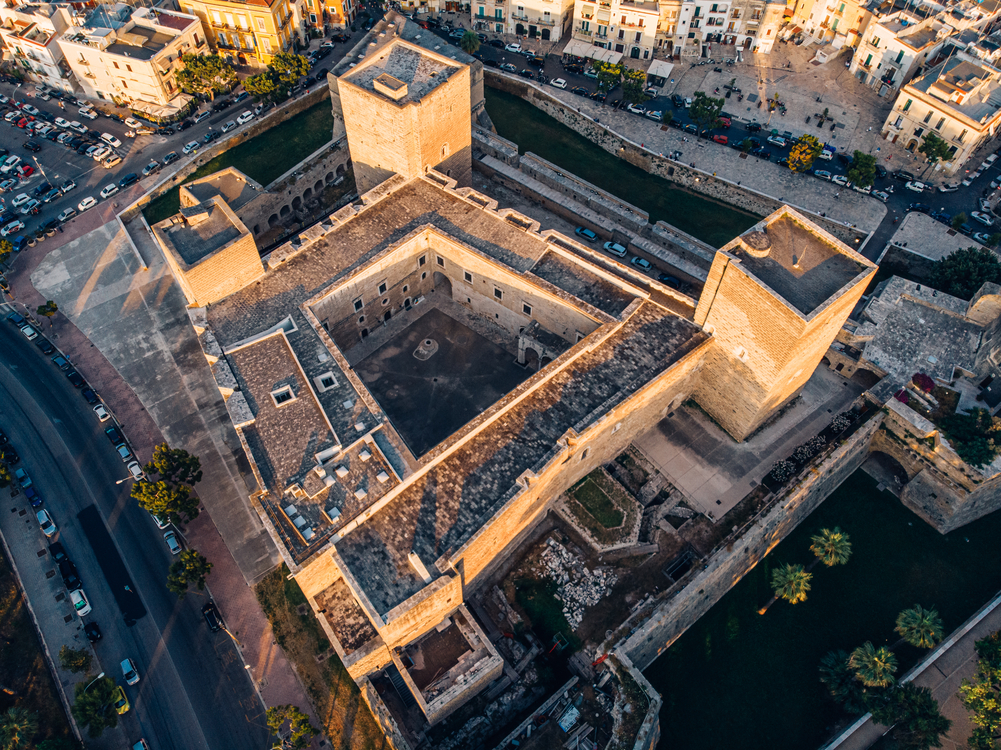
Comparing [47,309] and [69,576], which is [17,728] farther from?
[47,309]

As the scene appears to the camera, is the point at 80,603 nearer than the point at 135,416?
Yes

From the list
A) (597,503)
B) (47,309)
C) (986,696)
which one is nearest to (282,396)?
(597,503)

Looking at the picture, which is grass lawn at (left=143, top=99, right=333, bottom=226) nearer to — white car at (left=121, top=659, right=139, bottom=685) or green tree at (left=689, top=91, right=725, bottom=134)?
green tree at (left=689, top=91, right=725, bottom=134)

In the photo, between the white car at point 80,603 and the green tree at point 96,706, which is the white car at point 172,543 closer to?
the white car at point 80,603

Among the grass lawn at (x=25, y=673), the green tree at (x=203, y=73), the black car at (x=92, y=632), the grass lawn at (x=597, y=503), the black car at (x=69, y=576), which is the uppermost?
the green tree at (x=203, y=73)

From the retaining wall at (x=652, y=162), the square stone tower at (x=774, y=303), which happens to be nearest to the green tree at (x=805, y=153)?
the retaining wall at (x=652, y=162)

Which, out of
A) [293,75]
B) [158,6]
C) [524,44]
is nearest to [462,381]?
[293,75]
